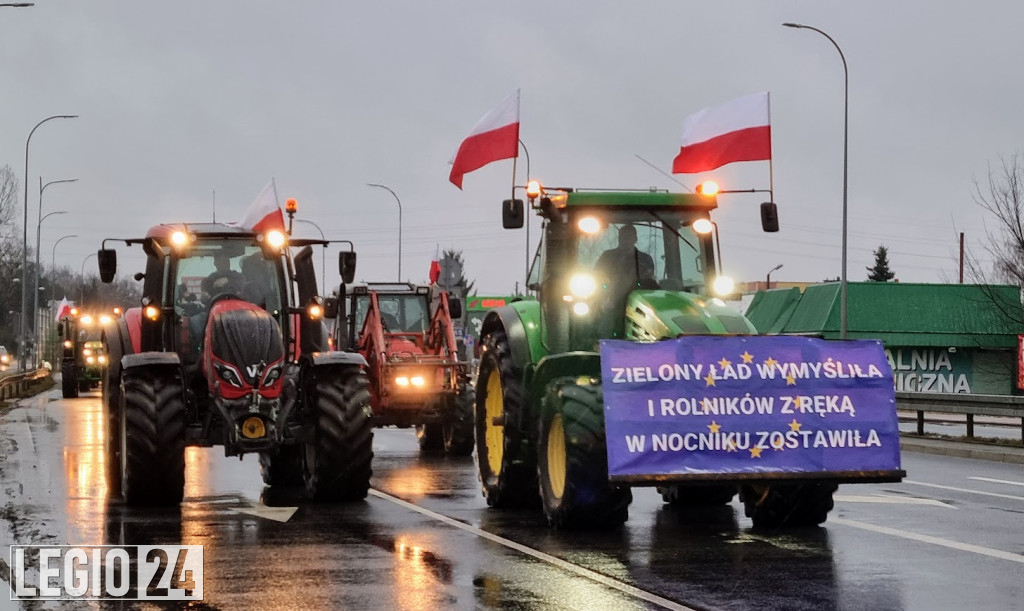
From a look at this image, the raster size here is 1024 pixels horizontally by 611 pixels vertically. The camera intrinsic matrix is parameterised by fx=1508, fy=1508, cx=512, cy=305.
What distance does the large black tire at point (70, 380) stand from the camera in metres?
48.5

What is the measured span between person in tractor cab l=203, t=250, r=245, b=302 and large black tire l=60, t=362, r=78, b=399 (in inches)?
1333

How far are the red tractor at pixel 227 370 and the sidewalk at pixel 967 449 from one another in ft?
36.3

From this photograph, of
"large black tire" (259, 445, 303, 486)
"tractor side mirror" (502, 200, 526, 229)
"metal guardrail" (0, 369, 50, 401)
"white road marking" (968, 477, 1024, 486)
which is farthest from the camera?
"metal guardrail" (0, 369, 50, 401)

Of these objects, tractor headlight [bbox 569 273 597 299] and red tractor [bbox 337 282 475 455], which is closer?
tractor headlight [bbox 569 273 597 299]

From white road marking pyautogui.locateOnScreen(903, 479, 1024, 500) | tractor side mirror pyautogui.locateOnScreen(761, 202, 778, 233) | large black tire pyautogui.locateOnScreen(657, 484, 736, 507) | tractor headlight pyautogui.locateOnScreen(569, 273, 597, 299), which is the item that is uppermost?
tractor side mirror pyautogui.locateOnScreen(761, 202, 778, 233)

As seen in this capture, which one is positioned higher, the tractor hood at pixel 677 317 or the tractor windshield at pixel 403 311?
the tractor windshield at pixel 403 311

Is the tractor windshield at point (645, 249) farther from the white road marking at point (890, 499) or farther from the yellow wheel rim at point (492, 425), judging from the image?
the white road marking at point (890, 499)

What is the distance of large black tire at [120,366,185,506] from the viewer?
14.8 metres

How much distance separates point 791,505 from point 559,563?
314 centimetres

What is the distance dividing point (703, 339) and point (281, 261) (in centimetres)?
587

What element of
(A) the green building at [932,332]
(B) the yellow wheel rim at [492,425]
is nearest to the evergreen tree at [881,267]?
(A) the green building at [932,332]

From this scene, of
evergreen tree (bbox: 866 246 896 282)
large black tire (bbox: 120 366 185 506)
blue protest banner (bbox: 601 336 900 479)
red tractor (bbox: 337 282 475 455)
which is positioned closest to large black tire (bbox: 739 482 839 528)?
blue protest banner (bbox: 601 336 900 479)

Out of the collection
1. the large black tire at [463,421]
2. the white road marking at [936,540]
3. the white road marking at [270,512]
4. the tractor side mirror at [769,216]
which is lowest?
the white road marking at [936,540]

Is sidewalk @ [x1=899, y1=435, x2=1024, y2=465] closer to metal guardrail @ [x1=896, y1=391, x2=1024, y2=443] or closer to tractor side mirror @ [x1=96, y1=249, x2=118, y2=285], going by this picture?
metal guardrail @ [x1=896, y1=391, x2=1024, y2=443]
